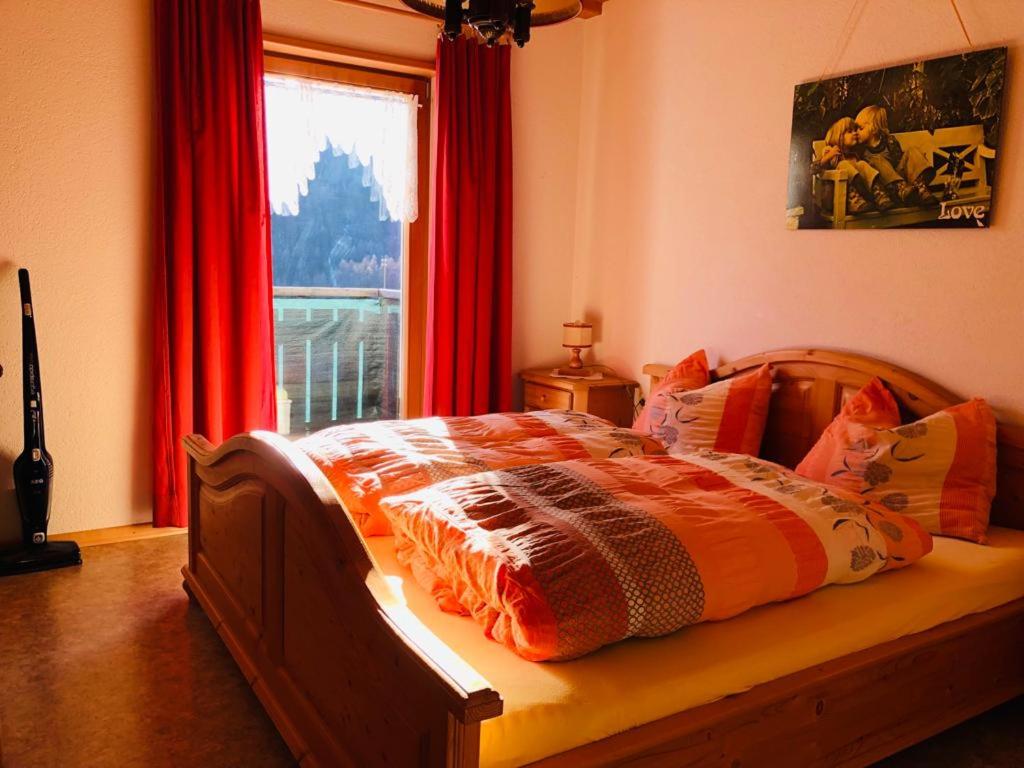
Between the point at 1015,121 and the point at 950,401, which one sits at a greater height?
the point at 1015,121

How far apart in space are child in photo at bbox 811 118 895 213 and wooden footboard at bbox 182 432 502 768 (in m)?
2.21

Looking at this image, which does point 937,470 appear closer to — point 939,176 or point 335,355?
point 939,176

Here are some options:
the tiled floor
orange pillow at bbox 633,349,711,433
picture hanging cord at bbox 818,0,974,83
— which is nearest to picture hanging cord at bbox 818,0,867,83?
picture hanging cord at bbox 818,0,974,83

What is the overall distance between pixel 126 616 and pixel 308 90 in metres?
2.43

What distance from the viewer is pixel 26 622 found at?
2836 millimetres

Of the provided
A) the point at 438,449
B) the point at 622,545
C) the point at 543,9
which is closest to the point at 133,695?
the point at 438,449

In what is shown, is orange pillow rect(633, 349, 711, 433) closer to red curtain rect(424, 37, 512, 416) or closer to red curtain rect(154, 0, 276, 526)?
red curtain rect(424, 37, 512, 416)

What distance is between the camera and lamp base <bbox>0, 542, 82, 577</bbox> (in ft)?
10.6

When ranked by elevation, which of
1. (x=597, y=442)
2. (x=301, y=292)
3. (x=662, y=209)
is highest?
(x=662, y=209)

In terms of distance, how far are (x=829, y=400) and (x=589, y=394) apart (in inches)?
51.2

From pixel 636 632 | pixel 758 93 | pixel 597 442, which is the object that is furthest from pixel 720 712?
pixel 758 93

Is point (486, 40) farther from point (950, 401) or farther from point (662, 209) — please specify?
point (662, 209)

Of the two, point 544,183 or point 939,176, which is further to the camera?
point 544,183

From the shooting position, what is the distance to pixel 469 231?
14.1 feet
